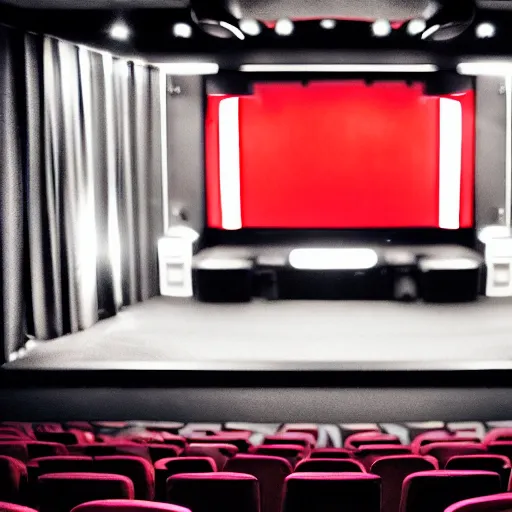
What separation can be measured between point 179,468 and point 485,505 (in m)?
1.33

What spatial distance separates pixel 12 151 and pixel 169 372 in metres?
2.32

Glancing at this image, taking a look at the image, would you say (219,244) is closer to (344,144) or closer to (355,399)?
(344,144)

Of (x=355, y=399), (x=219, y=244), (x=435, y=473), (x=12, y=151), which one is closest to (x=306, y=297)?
(x=219, y=244)

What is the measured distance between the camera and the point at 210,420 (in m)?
4.68

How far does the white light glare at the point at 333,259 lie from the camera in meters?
7.71

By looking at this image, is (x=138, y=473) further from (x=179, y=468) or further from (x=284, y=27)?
(x=284, y=27)

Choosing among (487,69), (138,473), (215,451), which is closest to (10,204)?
(215,451)

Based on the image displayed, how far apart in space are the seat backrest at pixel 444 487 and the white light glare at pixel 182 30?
4.74 m

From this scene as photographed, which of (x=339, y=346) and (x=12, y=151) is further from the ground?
(x=12, y=151)

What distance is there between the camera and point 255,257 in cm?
811

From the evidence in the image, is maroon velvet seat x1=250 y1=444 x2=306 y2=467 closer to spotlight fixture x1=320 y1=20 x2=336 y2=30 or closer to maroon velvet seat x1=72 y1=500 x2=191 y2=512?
maroon velvet seat x1=72 y1=500 x2=191 y2=512

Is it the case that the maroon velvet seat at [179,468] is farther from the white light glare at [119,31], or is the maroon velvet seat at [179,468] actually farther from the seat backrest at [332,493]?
the white light glare at [119,31]

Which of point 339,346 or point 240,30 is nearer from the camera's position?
point 339,346

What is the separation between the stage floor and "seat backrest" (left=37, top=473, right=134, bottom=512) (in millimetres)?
2395
